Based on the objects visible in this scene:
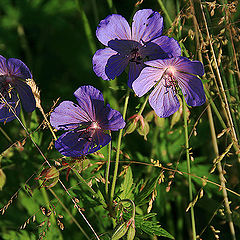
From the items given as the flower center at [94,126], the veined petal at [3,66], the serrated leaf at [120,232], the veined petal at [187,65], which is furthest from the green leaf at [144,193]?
the veined petal at [3,66]

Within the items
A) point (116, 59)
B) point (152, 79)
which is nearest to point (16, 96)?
point (116, 59)

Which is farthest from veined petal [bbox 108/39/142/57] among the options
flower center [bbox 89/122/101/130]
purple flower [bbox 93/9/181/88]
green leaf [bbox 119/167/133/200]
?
A: green leaf [bbox 119/167/133/200]

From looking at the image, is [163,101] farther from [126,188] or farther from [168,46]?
[126,188]

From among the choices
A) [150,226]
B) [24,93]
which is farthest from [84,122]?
[150,226]

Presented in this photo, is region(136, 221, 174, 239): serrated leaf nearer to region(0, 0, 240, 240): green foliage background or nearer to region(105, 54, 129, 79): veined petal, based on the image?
region(0, 0, 240, 240): green foliage background

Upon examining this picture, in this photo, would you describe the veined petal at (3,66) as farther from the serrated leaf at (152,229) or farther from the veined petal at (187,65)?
the serrated leaf at (152,229)

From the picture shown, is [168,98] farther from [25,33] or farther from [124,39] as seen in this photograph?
[25,33]

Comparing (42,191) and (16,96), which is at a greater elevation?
(16,96)
